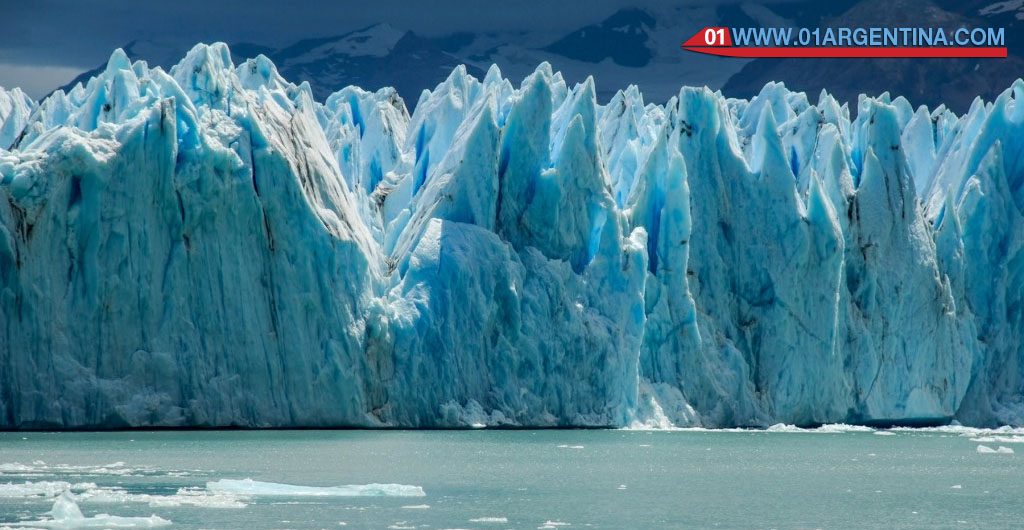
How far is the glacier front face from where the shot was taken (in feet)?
96.8

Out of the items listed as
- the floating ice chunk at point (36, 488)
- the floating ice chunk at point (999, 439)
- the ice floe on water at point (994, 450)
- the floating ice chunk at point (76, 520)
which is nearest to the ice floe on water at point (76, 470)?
the floating ice chunk at point (36, 488)

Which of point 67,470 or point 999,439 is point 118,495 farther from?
Result: point 999,439

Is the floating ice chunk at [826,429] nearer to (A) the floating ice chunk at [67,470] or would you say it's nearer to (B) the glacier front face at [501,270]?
(B) the glacier front face at [501,270]

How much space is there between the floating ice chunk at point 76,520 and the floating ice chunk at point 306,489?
307 centimetres

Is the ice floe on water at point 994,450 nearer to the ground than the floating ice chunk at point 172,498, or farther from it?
farther from it

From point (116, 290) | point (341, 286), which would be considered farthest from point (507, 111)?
point (116, 290)

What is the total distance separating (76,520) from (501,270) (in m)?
17.6

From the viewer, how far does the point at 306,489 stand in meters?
19.9

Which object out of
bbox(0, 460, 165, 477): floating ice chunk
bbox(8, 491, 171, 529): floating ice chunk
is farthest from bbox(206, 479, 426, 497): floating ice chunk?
bbox(8, 491, 171, 529): floating ice chunk

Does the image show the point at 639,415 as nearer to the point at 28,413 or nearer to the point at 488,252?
the point at 488,252

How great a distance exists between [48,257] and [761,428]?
54.8ft

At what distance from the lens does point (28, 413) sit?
28812 mm

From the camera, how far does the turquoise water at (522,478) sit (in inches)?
711

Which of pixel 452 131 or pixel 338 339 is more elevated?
pixel 452 131
